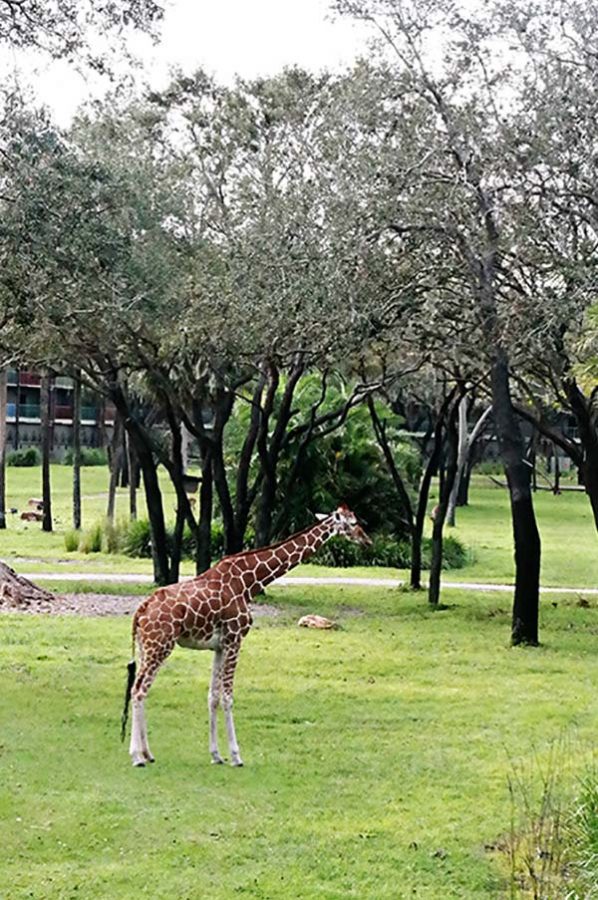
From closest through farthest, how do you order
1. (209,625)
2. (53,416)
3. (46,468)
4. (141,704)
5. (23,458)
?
1. (141,704)
2. (209,625)
3. (46,468)
4. (23,458)
5. (53,416)

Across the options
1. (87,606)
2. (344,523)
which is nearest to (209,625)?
(344,523)

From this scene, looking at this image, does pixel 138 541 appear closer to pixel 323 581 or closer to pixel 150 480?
pixel 323 581

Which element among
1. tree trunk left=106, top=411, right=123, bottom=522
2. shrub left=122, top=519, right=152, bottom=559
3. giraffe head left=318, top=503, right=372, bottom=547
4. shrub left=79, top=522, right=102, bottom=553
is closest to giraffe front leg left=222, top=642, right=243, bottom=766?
giraffe head left=318, top=503, right=372, bottom=547

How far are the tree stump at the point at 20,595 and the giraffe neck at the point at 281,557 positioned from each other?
406 inches

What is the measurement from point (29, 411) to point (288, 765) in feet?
215

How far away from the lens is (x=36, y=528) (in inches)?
1622

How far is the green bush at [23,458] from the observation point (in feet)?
219

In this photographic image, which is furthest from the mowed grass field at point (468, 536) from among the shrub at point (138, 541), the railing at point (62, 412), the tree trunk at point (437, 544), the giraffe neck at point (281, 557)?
the giraffe neck at point (281, 557)

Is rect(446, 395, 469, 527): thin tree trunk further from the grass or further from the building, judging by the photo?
the building

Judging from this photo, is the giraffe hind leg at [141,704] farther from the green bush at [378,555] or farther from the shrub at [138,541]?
the shrub at [138,541]

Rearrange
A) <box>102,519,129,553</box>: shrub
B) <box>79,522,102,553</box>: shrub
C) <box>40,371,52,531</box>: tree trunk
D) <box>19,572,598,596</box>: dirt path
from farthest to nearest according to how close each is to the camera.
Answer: <box>40,371,52,531</box>: tree trunk → <box>79,522,102,553</box>: shrub → <box>102,519,129,553</box>: shrub → <box>19,572,598,596</box>: dirt path

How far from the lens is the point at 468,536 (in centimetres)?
4206

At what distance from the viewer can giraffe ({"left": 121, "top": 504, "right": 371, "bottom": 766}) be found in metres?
10.7

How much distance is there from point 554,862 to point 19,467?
5944 centimetres
